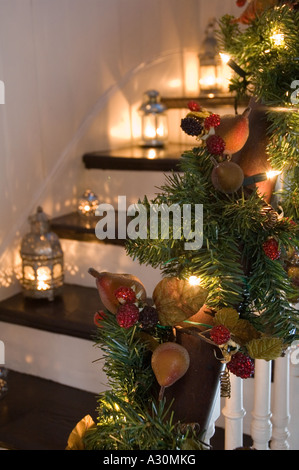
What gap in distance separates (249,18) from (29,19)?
873mm

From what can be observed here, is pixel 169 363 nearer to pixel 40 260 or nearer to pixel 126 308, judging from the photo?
pixel 126 308

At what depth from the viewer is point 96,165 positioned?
1.80m

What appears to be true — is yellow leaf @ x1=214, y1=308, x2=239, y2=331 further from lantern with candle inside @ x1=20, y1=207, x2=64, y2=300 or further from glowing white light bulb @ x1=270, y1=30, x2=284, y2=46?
lantern with candle inside @ x1=20, y1=207, x2=64, y2=300

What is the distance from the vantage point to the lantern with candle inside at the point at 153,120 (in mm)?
2043

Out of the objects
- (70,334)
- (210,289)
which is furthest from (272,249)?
(70,334)

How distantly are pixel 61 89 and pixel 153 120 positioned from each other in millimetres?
416

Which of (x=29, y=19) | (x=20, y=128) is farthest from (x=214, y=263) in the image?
(x=29, y=19)

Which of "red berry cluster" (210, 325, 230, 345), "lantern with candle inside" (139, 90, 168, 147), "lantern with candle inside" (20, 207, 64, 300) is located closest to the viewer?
"red berry cluster" (210, 325, 230, 345)

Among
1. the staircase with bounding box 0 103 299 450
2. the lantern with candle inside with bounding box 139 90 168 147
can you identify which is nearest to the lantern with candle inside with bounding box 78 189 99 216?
the staircase with bounding box 0 103 299 450

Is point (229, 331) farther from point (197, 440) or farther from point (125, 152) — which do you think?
point (125, 152)

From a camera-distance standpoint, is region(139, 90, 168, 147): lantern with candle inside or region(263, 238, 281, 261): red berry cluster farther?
region(139, 90, 168, 147): lantern with candle inside

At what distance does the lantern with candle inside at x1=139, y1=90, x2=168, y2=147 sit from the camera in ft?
6.70

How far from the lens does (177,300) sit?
769 millimetres

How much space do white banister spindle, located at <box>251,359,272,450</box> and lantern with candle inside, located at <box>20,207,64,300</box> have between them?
778 millimetres
